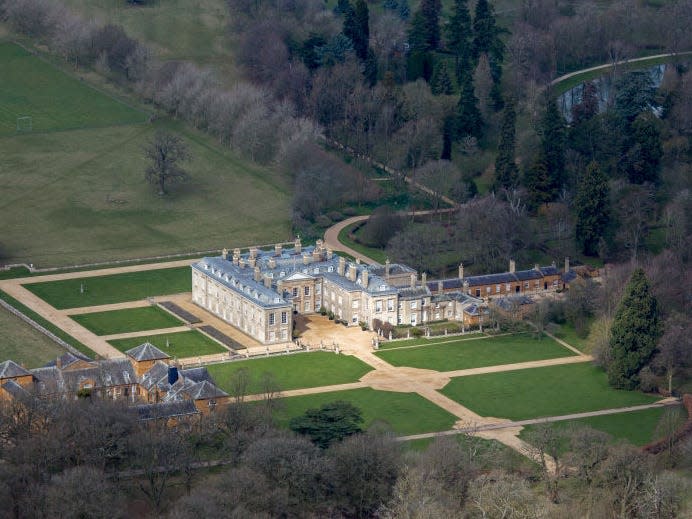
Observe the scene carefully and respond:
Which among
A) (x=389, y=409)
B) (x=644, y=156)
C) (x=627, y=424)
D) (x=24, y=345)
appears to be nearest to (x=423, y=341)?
(x=389, y=409)

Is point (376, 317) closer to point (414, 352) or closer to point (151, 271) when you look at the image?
point (414, 352)

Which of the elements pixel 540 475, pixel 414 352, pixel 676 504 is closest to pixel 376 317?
pixel 414 352

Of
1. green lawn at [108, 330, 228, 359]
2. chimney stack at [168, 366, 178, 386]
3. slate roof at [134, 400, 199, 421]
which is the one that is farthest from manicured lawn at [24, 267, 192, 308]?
slate roof at [134, 400, 199, 421]

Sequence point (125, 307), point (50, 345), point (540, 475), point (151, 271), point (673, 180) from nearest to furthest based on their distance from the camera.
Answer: point (540, 475)
point (50, 345)
point (125, 307)
point (151, 271)
point (673, 180)

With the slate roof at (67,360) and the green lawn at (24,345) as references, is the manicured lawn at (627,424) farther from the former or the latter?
the green lawn at (24,345)

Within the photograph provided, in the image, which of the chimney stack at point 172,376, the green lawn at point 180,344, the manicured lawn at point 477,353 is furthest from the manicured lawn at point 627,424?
the green lawn at point 180,344

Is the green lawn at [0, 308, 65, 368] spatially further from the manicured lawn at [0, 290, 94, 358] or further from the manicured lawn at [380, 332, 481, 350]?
the manicured lawn at [380, 332, 481, 350]
